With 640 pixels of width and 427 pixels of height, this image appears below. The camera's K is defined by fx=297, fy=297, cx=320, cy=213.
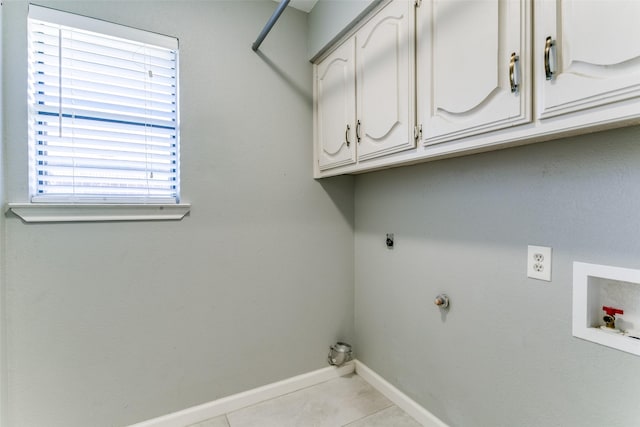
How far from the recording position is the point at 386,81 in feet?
4.58

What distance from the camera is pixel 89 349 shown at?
1407 mm

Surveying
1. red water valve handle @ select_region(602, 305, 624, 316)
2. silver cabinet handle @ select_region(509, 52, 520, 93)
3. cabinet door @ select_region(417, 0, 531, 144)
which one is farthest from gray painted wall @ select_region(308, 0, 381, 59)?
red water valve handle @ select_region(602, 305, 624, 316)

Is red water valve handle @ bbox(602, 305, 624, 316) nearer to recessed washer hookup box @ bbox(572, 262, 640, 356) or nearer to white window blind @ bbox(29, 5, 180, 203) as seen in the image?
recessed washer hookup box @ bbox(572, 262, 640, 356)

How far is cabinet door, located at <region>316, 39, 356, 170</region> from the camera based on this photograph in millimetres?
1641

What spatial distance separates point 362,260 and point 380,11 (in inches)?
56.5

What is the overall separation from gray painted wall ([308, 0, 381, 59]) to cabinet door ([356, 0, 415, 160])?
80 mm

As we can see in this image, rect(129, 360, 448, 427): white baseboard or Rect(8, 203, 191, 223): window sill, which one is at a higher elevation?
Rect(8, 203, 191, 223): window sill

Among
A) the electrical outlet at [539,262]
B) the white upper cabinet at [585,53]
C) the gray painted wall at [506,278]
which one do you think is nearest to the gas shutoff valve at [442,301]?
the gray painted wall at [506,278]

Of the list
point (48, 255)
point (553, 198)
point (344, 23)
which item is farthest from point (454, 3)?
point (48, 255)

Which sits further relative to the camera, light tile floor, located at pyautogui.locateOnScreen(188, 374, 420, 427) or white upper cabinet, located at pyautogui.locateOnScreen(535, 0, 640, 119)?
light tile floor, located at pyautogui.locateOnScreen(188, 374, 420, 427)

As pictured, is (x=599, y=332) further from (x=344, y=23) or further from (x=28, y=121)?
(x=28, y=121)

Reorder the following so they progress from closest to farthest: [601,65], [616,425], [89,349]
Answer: [601,65] → [616,425] → [89,349]

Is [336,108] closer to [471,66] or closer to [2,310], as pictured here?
[471,66]

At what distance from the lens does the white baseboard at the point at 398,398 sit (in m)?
1.53
